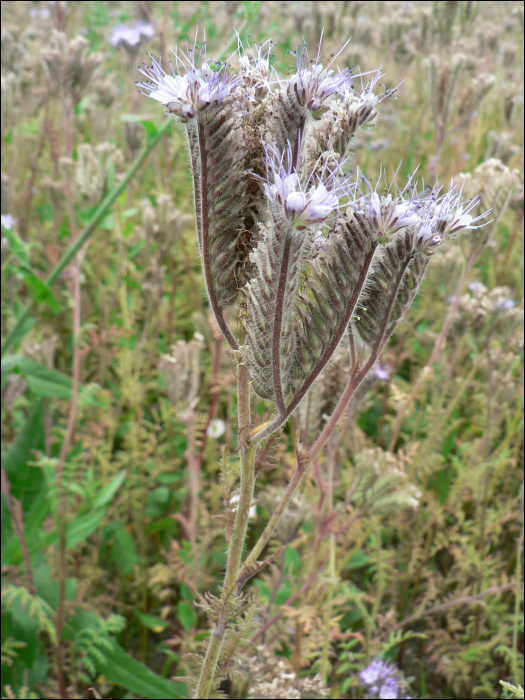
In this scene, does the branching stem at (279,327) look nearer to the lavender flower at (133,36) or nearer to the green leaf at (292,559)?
the green leaf at (292,559)

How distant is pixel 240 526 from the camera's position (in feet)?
3.23

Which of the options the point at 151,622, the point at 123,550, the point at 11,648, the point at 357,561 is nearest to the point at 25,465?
the point at 123,550

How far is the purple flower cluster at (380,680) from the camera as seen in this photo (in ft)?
5.39

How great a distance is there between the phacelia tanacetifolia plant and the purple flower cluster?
0.93m

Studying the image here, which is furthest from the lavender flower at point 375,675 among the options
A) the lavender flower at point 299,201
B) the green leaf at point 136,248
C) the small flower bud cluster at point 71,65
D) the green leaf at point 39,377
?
the small flower bud cluster at point 71,65

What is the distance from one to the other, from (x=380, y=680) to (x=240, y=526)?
1.06 m

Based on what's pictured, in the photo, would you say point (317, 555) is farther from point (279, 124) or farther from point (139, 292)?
point (139, 292)

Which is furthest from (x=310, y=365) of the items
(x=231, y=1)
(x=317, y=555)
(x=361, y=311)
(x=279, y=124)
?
(x=231, y=1)

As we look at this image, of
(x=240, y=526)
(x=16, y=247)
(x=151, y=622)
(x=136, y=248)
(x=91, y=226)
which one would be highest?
(x=136, y=248)

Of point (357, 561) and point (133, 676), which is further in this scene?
point (357, 561)

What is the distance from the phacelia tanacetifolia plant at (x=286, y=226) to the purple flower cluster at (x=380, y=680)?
3.05 feet

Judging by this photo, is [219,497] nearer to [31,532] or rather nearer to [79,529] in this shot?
[79,529]

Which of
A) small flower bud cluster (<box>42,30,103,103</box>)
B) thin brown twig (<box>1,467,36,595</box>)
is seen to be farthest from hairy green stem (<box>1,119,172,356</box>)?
thin brown twig (<box>1,467,36,595</box>)

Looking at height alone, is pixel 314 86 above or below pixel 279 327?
above
